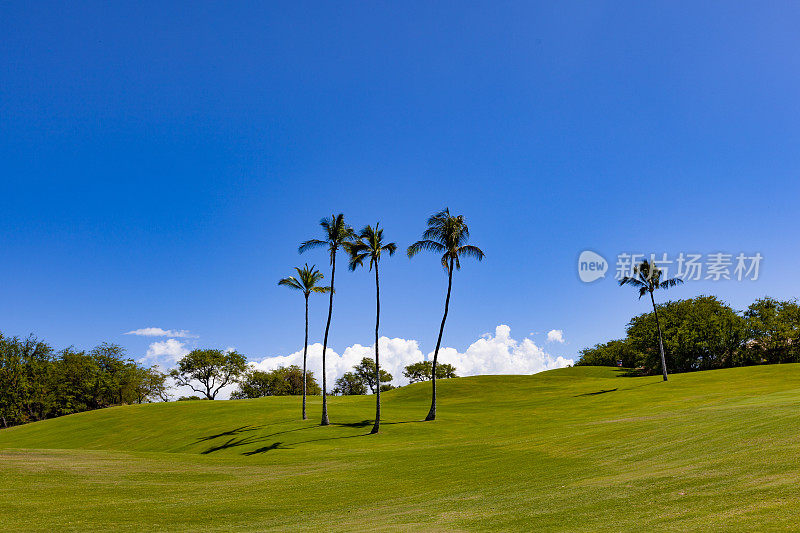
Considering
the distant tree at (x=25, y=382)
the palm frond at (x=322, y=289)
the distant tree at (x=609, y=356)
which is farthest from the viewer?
the distant tree at (x=609, y=356)

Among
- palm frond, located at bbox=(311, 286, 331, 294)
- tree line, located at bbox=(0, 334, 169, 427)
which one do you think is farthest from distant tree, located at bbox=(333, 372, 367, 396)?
palm frond, located at bbox=(311, 286, 331, 294)

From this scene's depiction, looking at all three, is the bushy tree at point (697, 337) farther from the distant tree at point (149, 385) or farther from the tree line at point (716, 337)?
the distant tree at point (149, 385)

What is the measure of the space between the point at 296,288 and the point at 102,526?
117ft

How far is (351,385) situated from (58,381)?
77310 mm

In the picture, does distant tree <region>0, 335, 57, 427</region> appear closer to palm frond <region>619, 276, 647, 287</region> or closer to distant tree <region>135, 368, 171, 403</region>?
distant tree <region>135, 368, 171, 403</region>

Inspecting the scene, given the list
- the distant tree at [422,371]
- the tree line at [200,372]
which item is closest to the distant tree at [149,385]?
the tree line at [200,372]

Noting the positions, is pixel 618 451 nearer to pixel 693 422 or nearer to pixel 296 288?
pixel 693 422

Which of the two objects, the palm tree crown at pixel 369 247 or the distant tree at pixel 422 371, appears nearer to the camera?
the palm tree crown at pixel 369 247

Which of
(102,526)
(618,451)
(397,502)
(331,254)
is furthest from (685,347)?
(102,526)

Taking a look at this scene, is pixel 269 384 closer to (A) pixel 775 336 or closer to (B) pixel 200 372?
(B) pixel 200 372

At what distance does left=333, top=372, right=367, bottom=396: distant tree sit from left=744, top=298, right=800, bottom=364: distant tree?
9882 centimetres

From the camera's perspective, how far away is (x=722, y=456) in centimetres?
1480

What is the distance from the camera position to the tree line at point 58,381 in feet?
273

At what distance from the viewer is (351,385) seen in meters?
147
